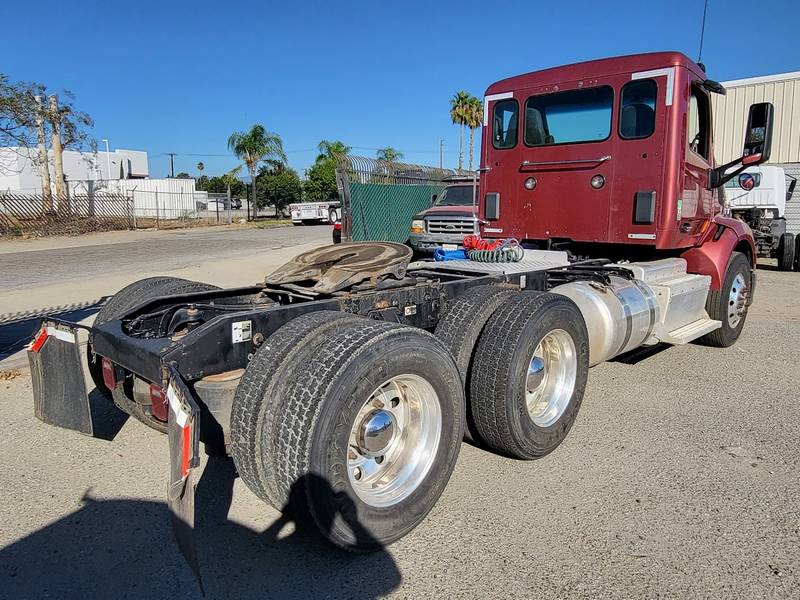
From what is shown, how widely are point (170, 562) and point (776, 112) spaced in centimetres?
2045

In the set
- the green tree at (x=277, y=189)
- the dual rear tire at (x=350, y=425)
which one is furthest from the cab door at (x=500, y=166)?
the green tree at (x=277, y=189)

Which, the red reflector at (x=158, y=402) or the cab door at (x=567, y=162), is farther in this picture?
the cab door at (x=567, y=162)

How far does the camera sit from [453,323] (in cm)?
387

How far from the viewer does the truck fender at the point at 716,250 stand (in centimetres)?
650

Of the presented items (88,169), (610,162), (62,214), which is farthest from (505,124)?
(88,169)

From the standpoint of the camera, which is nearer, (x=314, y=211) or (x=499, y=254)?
(x=499, y=254)

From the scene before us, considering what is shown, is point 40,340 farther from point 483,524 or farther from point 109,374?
point 483,524

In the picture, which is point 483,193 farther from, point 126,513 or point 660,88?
point 126,513

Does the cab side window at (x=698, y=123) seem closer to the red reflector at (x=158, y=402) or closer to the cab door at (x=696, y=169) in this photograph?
the cab door at (x=696, y=169)

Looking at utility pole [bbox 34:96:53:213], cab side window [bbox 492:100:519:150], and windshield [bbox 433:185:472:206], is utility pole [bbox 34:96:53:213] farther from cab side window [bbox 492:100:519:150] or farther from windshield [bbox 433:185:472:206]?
cab side window [bbox 492:100:519:150]

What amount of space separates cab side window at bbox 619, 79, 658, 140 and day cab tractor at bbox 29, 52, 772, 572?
2 centimetres

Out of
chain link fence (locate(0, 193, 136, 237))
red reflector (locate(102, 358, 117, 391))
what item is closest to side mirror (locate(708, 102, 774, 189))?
red reflector (locate(102, 358, 117, 391))

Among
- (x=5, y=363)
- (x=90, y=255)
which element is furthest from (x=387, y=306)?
(x=90, y=255)

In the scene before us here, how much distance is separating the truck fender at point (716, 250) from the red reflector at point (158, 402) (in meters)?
5.69
